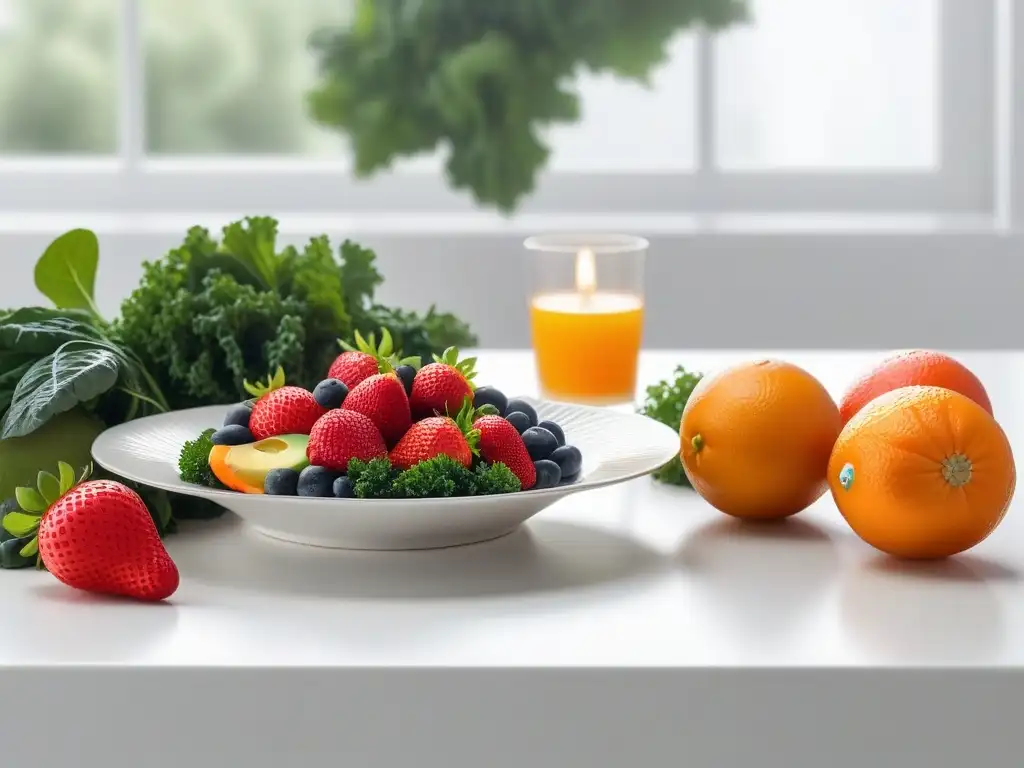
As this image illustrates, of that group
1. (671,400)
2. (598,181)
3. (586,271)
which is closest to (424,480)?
(671,400)

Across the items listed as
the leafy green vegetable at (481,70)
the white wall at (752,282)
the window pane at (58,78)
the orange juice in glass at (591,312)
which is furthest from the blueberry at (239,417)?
the window pane at (58,78)

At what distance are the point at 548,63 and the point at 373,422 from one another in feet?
7.00

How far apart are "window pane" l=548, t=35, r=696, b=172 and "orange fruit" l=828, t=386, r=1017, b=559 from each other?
2214mm

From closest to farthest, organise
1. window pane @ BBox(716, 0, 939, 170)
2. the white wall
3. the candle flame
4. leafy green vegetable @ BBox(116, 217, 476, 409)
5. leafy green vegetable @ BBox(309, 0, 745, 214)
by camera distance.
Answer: leafy green vegetable @ BBox(116, 217, 476, 409), the candle flame, the white wall, leafy green vegetable @ BBox(309, 0, 745, 214), window pane @ BBox(716, 0, 939, 170)

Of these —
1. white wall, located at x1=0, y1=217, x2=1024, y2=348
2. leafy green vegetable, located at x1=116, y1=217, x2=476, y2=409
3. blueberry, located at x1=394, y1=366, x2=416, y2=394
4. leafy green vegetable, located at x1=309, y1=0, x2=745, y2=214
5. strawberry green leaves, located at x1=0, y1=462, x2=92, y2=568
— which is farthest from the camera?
leafy green vegetable, located at x1=309, y1=0, x2=745, y2=214

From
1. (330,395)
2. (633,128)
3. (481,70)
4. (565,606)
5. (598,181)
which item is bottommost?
(565,606)

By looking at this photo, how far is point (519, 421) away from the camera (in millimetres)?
900

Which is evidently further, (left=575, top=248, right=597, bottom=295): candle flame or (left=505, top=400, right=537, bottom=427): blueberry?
(left=575, top=248, right=597, bottom=295): candle flame

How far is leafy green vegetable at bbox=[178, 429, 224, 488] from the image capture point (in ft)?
2.79

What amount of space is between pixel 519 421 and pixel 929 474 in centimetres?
25

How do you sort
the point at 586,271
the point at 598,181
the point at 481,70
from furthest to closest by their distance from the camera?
1. the point at 598,181
2. the point at 481,70
3. the point at 586,271

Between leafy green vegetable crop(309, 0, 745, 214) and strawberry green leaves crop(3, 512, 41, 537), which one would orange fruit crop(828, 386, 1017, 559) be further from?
leafy green vegetable crop(309, 0, 745, 214)

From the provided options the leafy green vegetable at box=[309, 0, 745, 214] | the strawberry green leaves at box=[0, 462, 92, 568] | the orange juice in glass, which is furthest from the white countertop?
the leafy green vegetable at box=[309, 0, 745, 214]

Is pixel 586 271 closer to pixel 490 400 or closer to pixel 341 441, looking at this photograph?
pixel 490 400
